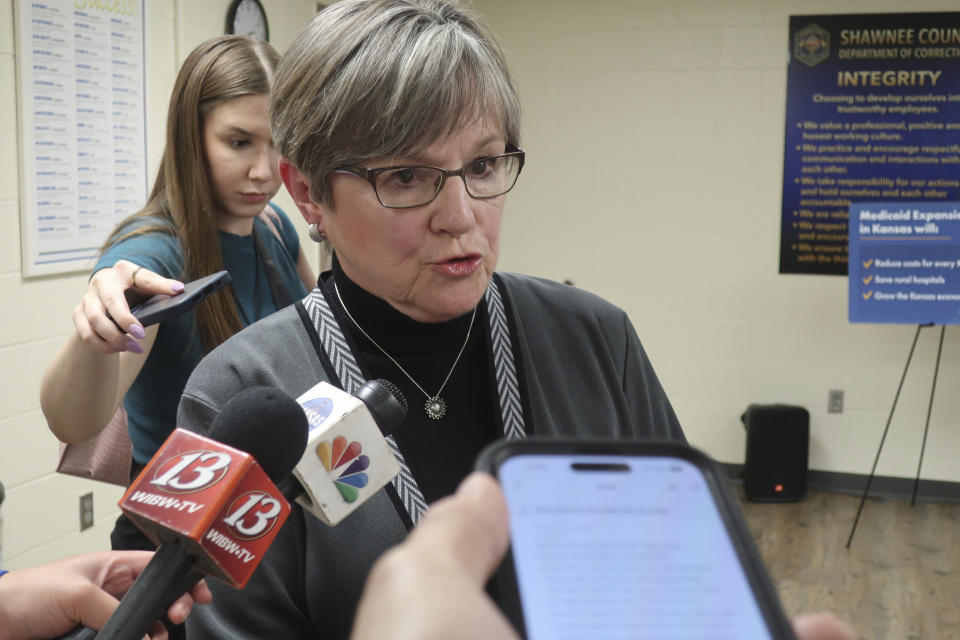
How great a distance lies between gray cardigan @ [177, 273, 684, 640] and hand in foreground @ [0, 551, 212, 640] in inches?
3.7

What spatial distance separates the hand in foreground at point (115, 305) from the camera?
116 cm

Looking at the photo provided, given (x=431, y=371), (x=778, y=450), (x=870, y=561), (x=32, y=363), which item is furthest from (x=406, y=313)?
(x=778, y=450)

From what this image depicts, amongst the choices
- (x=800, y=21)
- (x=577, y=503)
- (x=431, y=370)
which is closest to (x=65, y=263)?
(x=431, y=370)

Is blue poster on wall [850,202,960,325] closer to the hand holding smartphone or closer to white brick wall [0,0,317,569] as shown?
white brick wall [0,0,317,569]

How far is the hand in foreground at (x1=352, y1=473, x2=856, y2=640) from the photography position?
362mm

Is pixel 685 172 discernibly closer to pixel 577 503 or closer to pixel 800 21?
pixel 800 21

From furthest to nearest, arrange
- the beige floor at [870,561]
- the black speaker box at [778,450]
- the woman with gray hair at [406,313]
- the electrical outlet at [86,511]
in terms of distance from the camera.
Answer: the black speaker box at [778,450], the beige floor at [870,561], the electrical outlet at [86,511], the woman with gray hair at [406,313]

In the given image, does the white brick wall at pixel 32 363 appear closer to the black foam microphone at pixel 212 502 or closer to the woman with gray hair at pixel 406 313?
the woman with gray hair at pixel 406 313

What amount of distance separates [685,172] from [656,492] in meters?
4.77

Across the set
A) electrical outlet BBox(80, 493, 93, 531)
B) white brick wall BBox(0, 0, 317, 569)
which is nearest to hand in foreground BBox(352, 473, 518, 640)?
white brick wall BBox(0, 0, 317, 569)

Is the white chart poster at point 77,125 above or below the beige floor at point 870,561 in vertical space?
above

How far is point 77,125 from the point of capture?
3041mm

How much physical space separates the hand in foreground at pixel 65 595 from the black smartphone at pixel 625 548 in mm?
466

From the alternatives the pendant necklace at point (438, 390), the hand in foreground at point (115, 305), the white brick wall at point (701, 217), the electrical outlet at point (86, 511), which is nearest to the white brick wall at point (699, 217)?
the white brick wall at point (701, 217)
